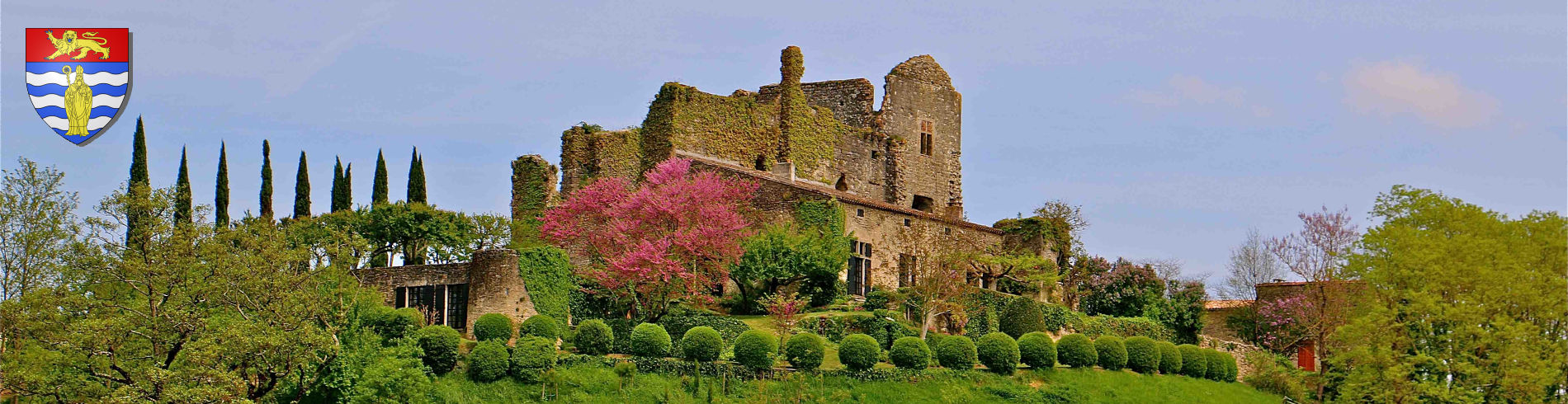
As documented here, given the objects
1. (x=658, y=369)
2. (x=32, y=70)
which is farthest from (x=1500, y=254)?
(x=32, y=70)

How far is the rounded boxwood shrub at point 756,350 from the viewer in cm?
3834

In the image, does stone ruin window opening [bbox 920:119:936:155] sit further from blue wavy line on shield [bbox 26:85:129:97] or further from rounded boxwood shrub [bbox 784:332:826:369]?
blue wavy line on shield [bbox 26:85:129:97]

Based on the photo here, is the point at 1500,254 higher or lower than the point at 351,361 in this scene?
higher

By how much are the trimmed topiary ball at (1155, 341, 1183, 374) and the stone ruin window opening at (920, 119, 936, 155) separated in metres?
18.3

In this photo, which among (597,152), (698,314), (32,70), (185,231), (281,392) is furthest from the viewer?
(597,152)

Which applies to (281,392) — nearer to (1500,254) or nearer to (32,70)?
(32,70)

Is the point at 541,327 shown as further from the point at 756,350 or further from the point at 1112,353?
the point at 1112,353

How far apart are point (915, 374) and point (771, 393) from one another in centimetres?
358

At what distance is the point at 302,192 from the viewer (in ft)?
179

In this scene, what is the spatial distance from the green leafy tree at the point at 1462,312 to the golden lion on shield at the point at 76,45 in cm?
2501

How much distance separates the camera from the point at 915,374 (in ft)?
128

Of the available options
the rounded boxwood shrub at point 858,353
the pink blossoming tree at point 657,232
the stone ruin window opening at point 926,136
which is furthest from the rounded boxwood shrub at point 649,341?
the stone ruin window opening at point 926,136

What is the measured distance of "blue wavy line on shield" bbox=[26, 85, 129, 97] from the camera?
30531 millimetres

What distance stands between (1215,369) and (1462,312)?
9.32m
